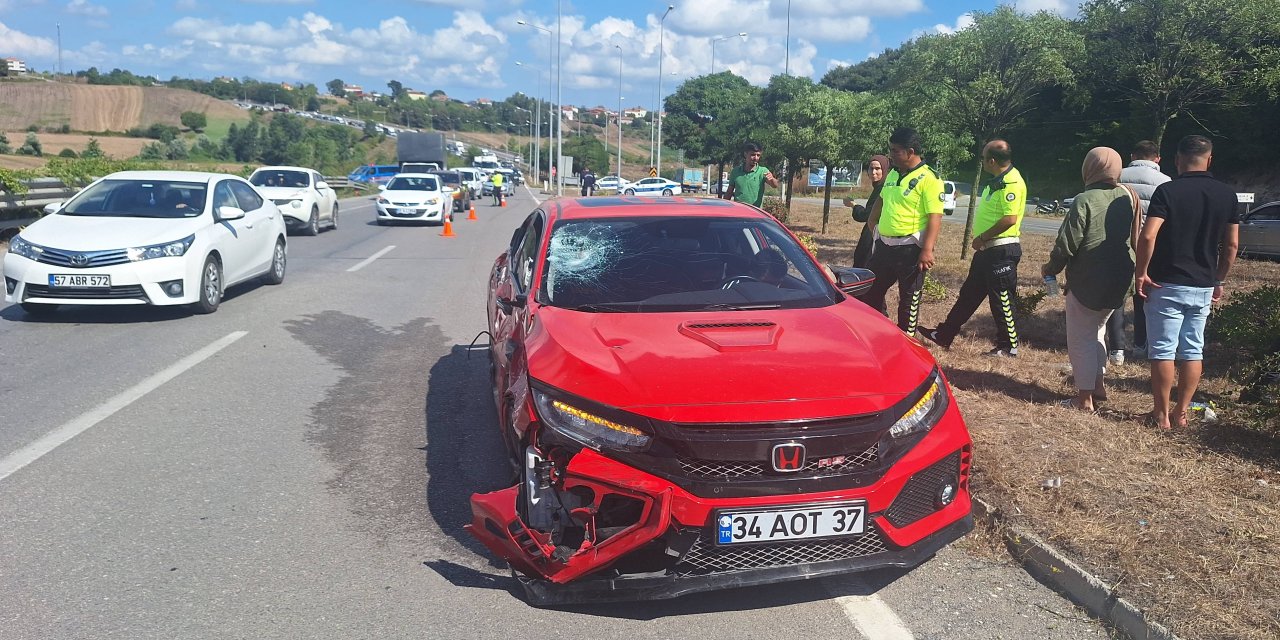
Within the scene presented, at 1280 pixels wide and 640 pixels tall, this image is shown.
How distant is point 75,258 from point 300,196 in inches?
475

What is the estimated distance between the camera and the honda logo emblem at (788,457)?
3.37 m

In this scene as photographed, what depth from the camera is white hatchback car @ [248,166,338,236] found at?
2011 centimetres

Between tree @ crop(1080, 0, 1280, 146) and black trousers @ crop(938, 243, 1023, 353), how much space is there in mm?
10929

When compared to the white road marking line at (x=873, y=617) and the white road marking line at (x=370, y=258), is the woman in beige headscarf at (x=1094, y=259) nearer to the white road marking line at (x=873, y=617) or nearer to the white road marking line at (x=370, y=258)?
the white road marking line at (x=873, y=617)

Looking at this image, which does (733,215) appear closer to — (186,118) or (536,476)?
(536,476)

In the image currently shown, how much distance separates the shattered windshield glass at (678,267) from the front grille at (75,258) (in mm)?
5678

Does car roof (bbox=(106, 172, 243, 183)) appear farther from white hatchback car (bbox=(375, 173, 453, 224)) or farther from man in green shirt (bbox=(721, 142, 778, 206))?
white hatchback car (bbox=(375, 173, 453, 224))

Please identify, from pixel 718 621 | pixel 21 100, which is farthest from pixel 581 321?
pixel 21 100

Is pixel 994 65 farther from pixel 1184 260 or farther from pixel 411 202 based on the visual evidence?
pixel 411 202

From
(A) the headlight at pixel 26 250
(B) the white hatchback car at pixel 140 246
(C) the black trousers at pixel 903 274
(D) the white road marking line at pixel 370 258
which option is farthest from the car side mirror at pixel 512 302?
(D) the white road marking line at pixel 370 258

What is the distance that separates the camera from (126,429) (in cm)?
574

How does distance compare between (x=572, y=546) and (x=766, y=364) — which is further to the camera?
(x=766, y=364)

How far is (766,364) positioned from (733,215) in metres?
1.90

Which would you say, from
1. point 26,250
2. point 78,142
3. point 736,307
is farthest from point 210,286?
point 78,142
